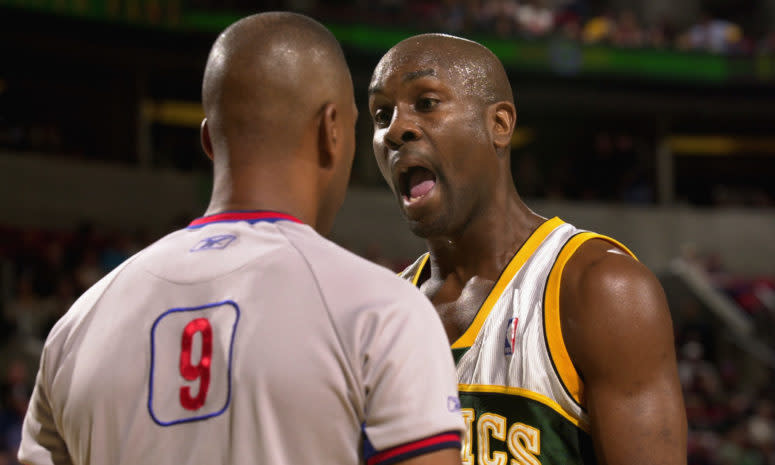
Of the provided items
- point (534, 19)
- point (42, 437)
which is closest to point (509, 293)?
point (42, 437)

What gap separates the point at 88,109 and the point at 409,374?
16.1 m

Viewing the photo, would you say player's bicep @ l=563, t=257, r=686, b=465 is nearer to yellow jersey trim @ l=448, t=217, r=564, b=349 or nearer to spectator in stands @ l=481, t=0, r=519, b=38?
yellow jersey trim @ l=448, t=217, r=564, b=349

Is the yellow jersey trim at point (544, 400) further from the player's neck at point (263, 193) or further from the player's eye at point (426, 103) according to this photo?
the player's neck at point (263, 193)

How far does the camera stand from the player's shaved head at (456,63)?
8.61 ft

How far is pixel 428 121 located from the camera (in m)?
2.60

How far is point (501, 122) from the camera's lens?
8.88ft

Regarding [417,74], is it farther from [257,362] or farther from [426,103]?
[257,362]

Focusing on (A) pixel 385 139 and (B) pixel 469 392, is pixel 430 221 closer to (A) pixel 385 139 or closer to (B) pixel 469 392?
(A) pixel 385 139

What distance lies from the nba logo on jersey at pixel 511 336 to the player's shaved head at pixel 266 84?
0.97 m

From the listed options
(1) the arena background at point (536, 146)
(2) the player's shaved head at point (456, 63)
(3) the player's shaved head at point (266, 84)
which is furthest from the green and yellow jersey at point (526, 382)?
(1) the arena background at point (536, 146)

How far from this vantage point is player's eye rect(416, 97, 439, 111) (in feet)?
8.54

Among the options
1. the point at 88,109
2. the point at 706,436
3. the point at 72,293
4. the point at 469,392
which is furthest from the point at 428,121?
the point at 88,109

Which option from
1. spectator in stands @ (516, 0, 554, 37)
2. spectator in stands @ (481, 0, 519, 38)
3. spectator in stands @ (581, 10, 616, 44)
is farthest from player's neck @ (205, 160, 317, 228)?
spectator in stands @ (581, 10, 616, 44)

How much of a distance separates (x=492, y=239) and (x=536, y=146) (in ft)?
61.9
